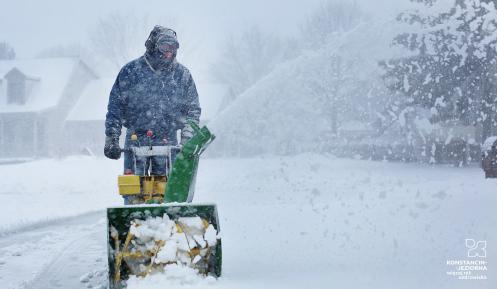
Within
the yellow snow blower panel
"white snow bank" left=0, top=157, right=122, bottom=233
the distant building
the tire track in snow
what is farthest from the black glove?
the distant building

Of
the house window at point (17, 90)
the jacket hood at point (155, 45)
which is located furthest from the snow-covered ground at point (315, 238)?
the house window at point (17, 90)

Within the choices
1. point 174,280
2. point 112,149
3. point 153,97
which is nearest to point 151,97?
point 153,97

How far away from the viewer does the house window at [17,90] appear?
40.5 m

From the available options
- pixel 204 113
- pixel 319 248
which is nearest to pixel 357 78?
pixel 319 248

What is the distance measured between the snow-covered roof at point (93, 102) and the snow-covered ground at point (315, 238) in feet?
94.8

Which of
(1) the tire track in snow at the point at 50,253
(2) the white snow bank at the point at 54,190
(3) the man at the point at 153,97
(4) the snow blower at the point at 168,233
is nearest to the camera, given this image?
(4) the snow blower at the point at 168,233

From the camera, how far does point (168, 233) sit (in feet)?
14.4

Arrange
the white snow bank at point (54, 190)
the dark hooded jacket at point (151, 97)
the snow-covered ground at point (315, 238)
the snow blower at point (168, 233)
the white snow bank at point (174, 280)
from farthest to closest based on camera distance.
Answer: the white snow bank at point (54, 190) → the dark hooded jacket at point (151, 97) → the snow-covered ground at point (315, 238) → the snow blower at point (168, 233) → the white snow bank at point (174, 280)

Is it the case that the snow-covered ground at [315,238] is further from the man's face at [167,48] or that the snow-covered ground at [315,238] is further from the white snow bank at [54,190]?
the man's face at [167,48]

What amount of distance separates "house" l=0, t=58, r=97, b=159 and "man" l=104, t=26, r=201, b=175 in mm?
35798

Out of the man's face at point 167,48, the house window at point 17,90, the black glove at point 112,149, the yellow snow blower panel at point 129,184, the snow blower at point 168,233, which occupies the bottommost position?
the snow blower at point 168,233

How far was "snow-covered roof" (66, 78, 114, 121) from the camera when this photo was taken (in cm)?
4116

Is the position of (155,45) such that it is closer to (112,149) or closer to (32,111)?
(112,149)

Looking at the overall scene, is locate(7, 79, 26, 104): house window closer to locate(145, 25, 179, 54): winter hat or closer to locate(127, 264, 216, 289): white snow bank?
locate(145, 25, 179, 54): winter hat
